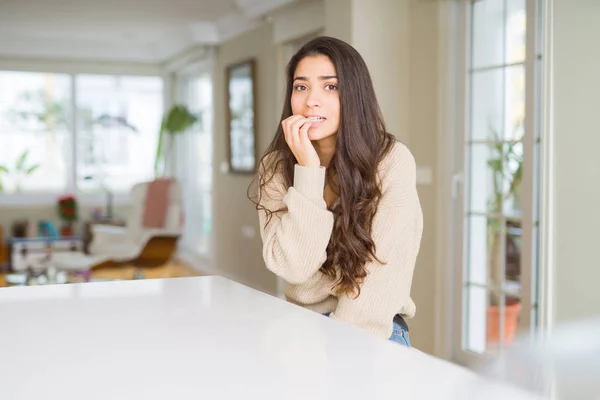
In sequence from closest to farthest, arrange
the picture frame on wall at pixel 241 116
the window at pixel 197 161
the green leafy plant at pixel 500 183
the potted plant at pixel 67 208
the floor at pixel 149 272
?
the green leafy plant at pixel 500 183 → the picture frame on wall at pixel 241 116 → the floor at pixel 149 272 → the window at pixel 197 161 → the potted plant at pixel 67 208

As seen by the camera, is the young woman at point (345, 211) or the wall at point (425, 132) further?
the wall at point (425, 132)

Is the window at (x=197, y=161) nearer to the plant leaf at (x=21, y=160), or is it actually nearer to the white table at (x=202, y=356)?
the plant leaf at (x=21, y=160)

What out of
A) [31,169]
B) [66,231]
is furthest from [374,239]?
[31,169]

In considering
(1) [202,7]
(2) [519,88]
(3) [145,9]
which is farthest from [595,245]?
(3) [145,9]

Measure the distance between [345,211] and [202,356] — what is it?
77cm

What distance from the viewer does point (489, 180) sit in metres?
3.87

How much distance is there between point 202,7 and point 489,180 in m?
3.70

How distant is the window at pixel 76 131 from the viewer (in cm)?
916

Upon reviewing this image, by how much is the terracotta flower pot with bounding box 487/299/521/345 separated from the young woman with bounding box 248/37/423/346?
7.50 ft

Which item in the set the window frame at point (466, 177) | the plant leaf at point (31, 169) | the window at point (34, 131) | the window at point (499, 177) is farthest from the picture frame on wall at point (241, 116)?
the plant leaf at point (31, 169)

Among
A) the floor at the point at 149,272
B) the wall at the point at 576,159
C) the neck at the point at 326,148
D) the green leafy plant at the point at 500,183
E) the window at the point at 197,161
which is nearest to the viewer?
the neck at the point at 326,148

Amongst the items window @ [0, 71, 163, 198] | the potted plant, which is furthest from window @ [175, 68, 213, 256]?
the potted plant

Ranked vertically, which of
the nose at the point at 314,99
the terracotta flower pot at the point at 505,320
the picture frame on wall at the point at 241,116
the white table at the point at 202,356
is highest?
the picture frame on wall at the point at 241,116

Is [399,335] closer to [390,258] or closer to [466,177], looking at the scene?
[390,258]
